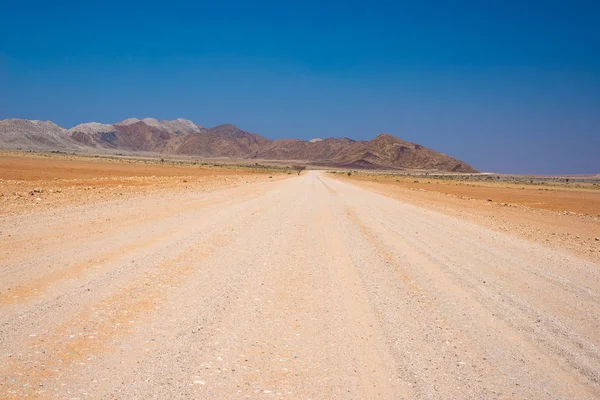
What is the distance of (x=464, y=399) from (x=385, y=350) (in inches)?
43.2

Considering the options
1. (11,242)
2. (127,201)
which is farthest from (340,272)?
(127,201)

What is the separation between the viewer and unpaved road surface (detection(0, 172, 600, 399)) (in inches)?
176

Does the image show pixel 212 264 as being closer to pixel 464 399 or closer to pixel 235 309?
pixel 235 309

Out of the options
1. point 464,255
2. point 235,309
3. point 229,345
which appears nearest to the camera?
point 229,345

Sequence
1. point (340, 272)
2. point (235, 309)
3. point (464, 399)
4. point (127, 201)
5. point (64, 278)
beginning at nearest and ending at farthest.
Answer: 1. point (464, 399)
2. point (235, 309)
3. point (64, 278)
4. point (340, 272)
5. point (127, 201)

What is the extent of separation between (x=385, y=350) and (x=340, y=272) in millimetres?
3626

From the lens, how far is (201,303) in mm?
6566

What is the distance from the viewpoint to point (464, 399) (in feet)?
14.1

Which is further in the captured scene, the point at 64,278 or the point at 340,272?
the point at 340,272

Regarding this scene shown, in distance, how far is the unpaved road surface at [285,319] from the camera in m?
4.46

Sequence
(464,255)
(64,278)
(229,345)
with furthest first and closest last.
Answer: (464,255) < (64,278) < (229,345)

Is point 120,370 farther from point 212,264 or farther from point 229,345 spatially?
point 212,264

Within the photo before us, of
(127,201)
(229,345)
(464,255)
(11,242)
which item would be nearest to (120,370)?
(229,345)

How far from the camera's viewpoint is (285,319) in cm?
612
